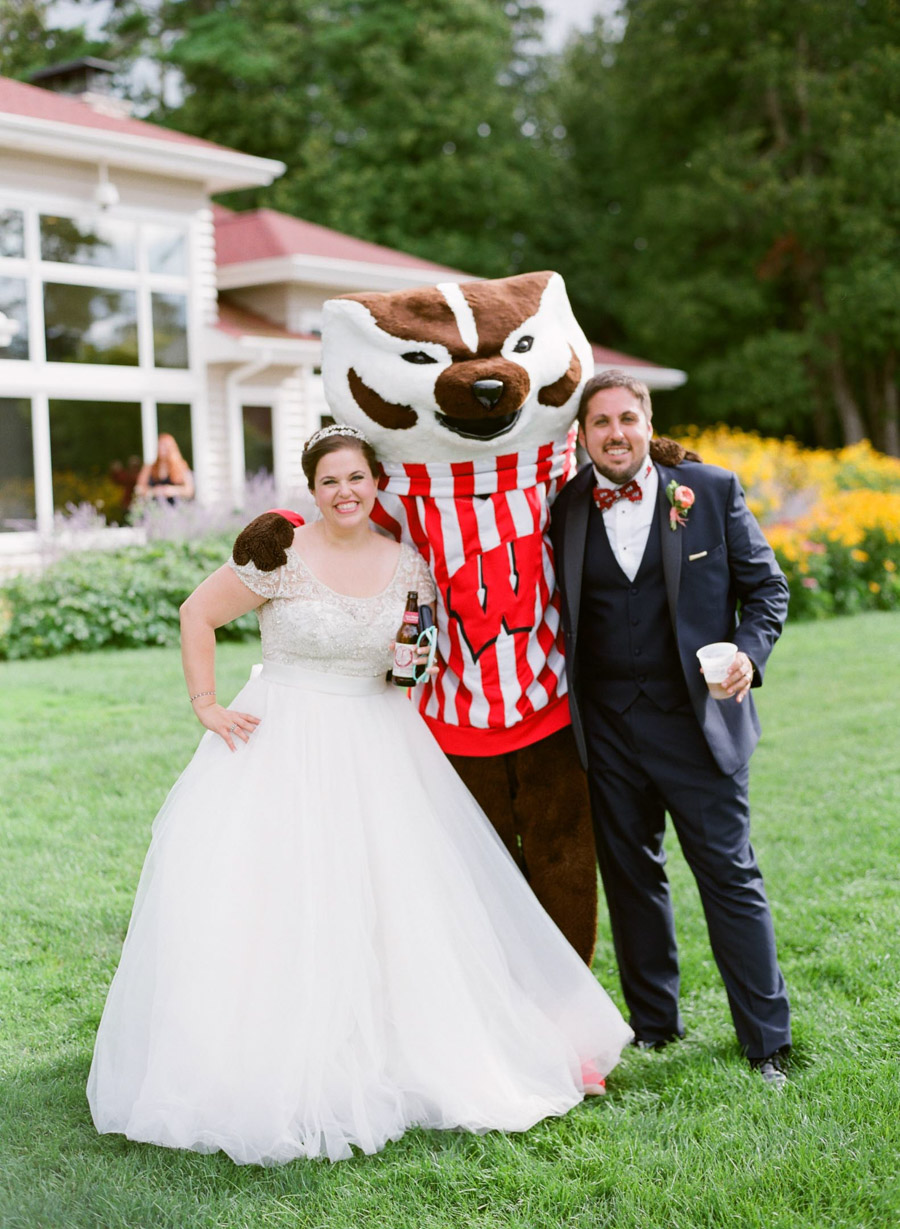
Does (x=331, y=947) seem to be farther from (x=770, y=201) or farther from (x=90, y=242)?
(x=770, y=201)

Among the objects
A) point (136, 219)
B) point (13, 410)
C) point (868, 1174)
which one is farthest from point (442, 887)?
point (136, 219)

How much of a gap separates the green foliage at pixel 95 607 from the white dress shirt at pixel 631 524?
6.31 meters

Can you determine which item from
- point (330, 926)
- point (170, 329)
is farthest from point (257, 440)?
point (330, 926)

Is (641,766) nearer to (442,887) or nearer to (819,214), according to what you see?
(442,887)

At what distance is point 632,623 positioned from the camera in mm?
3197

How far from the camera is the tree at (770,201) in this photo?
2014 cm

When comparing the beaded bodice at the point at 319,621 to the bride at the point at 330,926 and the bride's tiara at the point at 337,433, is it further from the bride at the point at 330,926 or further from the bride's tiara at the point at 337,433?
the bride's tiara at the point at 337,433

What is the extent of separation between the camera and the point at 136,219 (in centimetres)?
1344

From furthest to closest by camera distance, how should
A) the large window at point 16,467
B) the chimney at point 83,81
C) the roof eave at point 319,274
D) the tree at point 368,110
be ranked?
the tree at point 368,110 < the chimney at point 83,81 < the roof eave at point 319,274 < the large window at point 16,467

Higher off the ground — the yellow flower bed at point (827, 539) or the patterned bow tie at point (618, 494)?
the patterned bow tie at point (618, 494)

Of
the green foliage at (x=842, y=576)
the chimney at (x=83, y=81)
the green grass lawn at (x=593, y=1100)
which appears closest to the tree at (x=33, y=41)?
the chimney at (x=83, y=81)

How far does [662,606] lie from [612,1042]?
1157 millimetres

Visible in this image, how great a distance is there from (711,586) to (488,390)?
775 mm

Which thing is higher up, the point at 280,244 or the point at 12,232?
the point at 280,244
